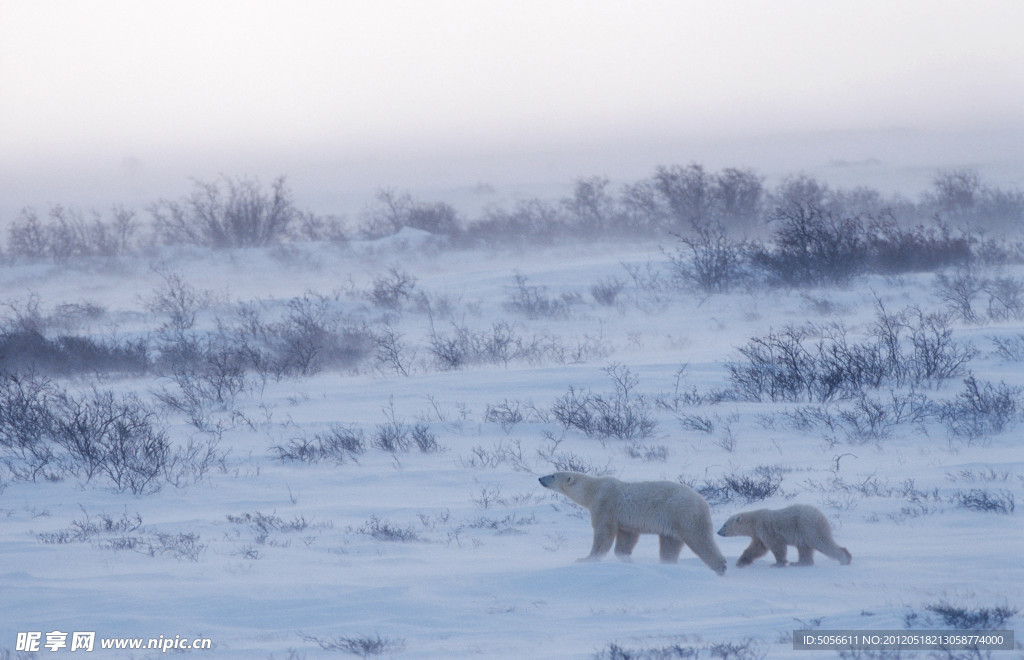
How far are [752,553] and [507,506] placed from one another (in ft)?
6.81

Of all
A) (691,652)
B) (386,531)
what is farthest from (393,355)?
(691,652)

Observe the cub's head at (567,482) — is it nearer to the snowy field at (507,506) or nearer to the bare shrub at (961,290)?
the snowy field at (507,506)

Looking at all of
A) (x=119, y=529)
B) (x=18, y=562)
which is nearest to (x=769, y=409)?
(x=119, y=529)

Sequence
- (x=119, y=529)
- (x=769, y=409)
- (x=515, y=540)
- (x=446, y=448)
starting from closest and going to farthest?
(x=515, y=540) → (x=119, y=529) → (x=446, y=448) → (x=769, y=409)

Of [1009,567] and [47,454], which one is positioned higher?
[1009,567]

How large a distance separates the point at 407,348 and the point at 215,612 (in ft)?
36.0

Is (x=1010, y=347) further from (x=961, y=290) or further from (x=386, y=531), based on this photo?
(x=386, y=531)

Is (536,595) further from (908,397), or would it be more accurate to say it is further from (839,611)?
(908,397)

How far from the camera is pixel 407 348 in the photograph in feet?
50.6

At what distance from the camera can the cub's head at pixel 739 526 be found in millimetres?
5191

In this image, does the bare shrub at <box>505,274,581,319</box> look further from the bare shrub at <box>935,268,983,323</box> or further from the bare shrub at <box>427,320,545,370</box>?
the bare shrub at <box>935,268,983,323</box>

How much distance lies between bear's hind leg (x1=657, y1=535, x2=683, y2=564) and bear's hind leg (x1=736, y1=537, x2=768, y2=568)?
1.18 ft

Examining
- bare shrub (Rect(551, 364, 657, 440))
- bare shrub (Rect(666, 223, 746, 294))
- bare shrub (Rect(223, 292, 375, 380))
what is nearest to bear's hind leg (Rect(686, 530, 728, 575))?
bare shrub (Rect(551, 364, 657, 440))

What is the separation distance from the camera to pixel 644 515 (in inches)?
195
